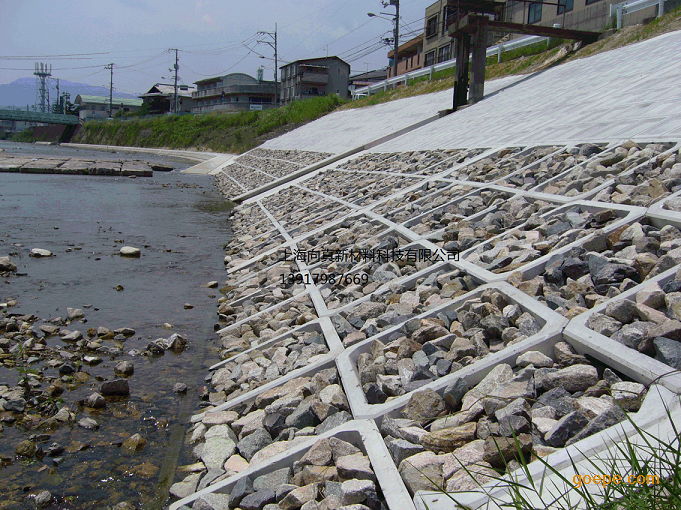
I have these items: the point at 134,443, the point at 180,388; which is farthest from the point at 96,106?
the point at 134,443

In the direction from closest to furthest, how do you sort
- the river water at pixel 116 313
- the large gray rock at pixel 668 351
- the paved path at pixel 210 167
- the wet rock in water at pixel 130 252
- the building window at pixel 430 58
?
the large gray rock at pixel 668 351 → the river water at pixel 116 313 → the wet rock in water at pixel 130 252 → the paved path at pixel 210 167 → the building window at pixel 430 58

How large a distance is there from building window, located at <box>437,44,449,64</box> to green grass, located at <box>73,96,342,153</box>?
10660 mm

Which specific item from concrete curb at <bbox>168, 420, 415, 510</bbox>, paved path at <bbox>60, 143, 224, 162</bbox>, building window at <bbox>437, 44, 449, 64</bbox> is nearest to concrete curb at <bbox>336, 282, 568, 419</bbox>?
concrete curb at <bbox>168, 420, 415, 510</bbox>

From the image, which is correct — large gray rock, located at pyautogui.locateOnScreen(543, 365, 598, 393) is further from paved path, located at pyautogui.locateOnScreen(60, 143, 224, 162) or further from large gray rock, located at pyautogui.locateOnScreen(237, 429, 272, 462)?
paved path, located at pyautogui.locateOnScreen(60, 143, 224, 162)

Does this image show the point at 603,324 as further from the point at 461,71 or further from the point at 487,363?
the point at 461,71

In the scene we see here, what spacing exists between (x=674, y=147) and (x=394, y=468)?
469cm

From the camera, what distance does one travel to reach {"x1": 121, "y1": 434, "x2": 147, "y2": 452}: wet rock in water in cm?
359

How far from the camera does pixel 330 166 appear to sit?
1609 cm

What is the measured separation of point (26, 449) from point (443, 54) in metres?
45.9

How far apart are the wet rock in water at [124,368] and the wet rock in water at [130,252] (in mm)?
5058

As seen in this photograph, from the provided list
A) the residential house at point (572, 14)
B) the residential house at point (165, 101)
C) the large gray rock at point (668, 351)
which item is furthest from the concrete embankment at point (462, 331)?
the residential house at point (165, 101)

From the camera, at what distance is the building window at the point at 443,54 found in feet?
143

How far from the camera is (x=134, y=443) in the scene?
11.9ft

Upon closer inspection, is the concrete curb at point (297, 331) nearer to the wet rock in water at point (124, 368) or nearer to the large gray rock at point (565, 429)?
the wet rock in water at point (124, 368)
